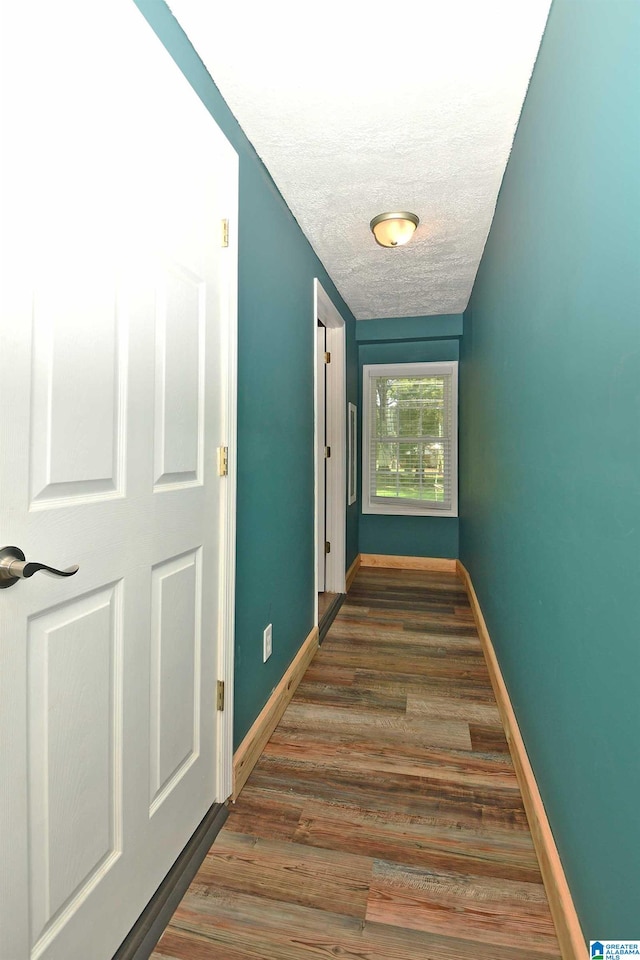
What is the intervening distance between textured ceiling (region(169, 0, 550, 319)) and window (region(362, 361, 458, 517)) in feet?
7.78

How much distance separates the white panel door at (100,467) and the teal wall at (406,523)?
3.58m

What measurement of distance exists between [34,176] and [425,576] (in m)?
4.44

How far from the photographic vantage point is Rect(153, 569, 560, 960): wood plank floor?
1220 millimetres

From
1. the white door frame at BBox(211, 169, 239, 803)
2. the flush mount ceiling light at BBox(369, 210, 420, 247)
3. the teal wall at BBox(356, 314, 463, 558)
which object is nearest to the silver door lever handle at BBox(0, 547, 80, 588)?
the white door frame at BBox(211, 169, 239, 803)

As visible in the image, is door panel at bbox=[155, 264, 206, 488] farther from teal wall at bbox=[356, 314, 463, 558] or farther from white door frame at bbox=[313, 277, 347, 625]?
teal wall at bbox=[356, 314, 463, 558]

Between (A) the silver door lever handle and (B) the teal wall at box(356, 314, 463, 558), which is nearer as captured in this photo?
(A) the silver door lever handle

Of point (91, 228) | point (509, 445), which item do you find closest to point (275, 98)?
point (91, 228)

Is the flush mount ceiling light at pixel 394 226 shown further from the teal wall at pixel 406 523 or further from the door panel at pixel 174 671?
the teal wall at pixel 406 523

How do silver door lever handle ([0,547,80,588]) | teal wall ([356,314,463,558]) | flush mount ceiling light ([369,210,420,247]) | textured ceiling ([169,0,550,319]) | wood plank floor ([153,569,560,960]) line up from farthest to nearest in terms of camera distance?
teal wall ([356,314,463,558]) → flush mount ceiling light ([369,210,420,247]) → textured ceiling ([169,0,550,319]) → wood plank floor ([153,569,560,960]) → silver door lever handle ([0,547,80,588])

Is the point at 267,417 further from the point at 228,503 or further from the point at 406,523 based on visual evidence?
the point at 406,523

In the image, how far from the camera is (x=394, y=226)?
2.54 metres

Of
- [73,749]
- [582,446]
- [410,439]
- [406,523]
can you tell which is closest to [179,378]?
[73,749]

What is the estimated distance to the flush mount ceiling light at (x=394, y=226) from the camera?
8.25ft

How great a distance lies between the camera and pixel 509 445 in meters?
2.13
